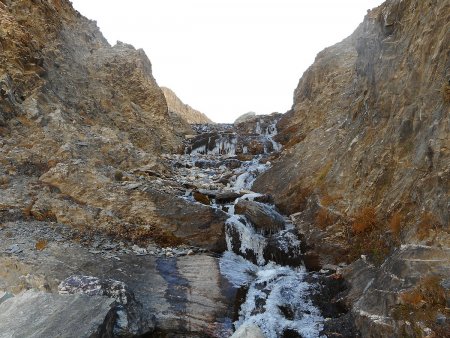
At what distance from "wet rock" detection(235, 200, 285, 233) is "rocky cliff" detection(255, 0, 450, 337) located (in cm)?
122

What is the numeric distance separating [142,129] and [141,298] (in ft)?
74.5

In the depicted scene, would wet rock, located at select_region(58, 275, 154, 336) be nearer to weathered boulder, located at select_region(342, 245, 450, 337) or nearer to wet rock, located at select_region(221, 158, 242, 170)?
weathered boulder, located at select_region(342, 245, 450, 337)

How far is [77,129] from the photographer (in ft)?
76.1

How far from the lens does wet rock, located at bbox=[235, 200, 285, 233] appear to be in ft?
56.4

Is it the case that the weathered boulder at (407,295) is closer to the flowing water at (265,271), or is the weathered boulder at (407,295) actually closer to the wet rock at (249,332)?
the flowing water at (265,271)

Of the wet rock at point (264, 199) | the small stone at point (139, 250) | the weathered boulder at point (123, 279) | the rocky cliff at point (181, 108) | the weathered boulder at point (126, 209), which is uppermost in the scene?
the rocky cliff at point (181, 108)

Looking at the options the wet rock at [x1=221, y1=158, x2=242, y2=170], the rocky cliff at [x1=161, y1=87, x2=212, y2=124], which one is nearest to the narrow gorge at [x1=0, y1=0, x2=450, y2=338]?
the wet rock at [x1=221, y1=158, x2=242, y2=170]

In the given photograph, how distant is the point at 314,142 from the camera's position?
885 inches

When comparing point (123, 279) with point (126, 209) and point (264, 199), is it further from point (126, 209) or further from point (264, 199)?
point (264, 199)

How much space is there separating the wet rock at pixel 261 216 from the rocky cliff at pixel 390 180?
47.9 inches

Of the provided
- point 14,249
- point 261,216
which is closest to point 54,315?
point 14,249

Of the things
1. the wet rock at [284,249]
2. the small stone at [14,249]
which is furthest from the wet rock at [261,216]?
the small stone at [14,249]

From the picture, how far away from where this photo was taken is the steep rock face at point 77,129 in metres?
16.4

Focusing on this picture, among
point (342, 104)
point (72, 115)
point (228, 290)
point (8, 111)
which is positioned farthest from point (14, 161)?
point (342, 104)
